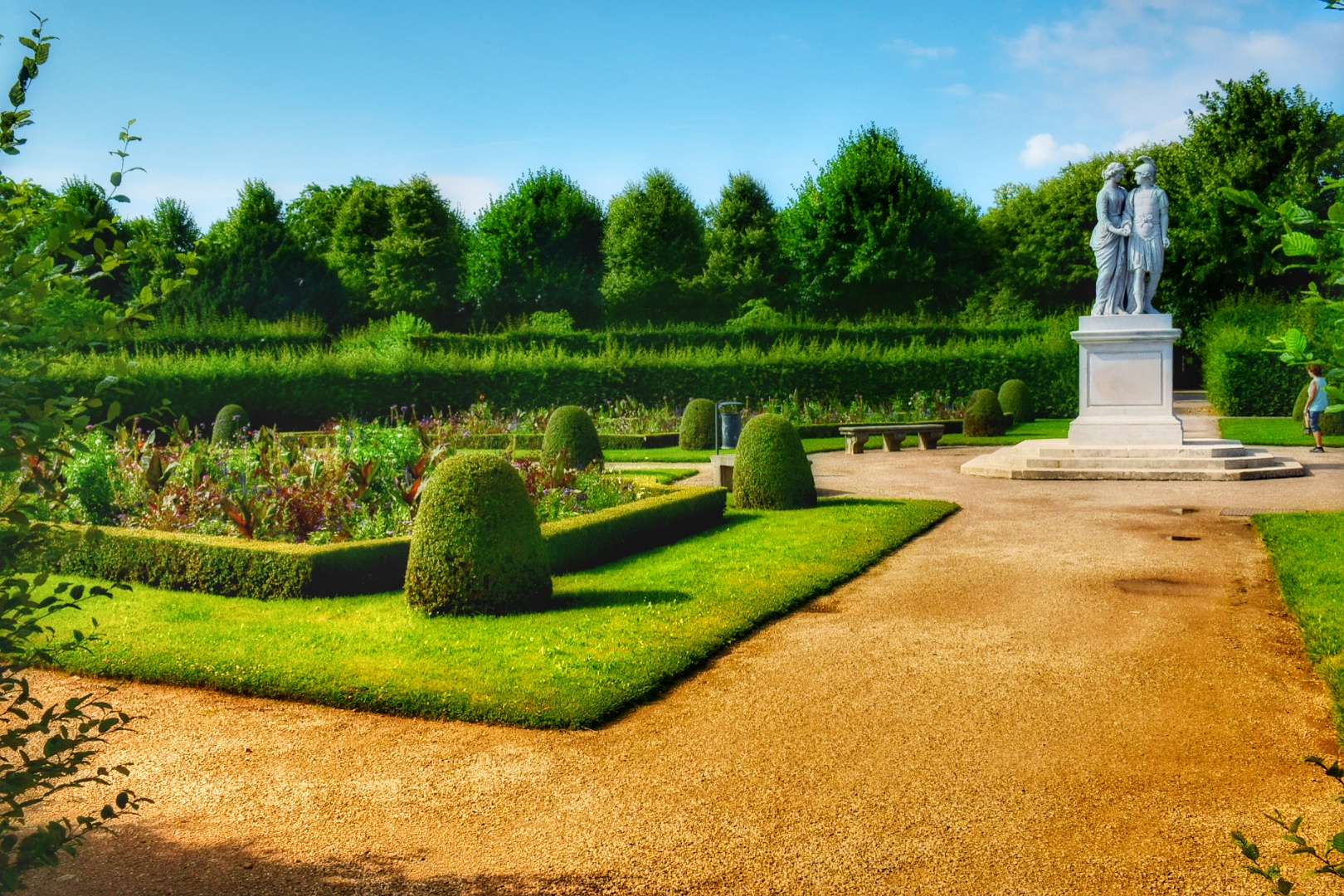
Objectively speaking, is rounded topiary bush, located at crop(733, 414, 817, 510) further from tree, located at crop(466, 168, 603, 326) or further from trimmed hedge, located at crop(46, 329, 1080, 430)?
tree, located at crop(466, 168, 603, 326)

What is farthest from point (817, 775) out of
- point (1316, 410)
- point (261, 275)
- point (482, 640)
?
point (261, 275)

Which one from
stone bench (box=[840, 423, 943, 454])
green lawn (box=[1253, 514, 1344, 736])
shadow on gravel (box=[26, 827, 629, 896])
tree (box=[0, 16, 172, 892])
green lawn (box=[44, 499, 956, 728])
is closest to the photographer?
→ tree (box=[0, 16, 172, 892])

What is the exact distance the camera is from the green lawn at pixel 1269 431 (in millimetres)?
18078

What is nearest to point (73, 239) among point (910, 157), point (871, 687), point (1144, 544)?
point (871, 687)

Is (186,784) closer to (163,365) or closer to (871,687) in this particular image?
(871,687)

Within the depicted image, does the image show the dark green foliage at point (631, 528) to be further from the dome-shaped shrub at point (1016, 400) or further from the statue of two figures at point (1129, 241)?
the dome-shaped shrub at point (1016, 400)

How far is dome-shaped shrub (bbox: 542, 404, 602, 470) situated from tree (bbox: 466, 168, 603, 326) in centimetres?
2969

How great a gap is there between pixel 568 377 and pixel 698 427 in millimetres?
5071

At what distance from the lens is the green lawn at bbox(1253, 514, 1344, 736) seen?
561 centimetres

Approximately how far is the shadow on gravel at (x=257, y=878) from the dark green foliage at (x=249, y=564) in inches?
153

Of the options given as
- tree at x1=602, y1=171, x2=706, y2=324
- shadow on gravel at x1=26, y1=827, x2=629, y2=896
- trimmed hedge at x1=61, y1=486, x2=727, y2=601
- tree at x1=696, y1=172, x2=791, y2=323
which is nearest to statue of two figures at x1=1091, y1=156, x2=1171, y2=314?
trimmed hedge at x1=61, y1=486, x2=727, y2=601

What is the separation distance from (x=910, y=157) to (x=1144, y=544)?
33.9 meters

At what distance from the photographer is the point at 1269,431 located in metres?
19.9

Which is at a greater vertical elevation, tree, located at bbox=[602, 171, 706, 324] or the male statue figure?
tree, located at bbox=[602, 171, 706, 324]
